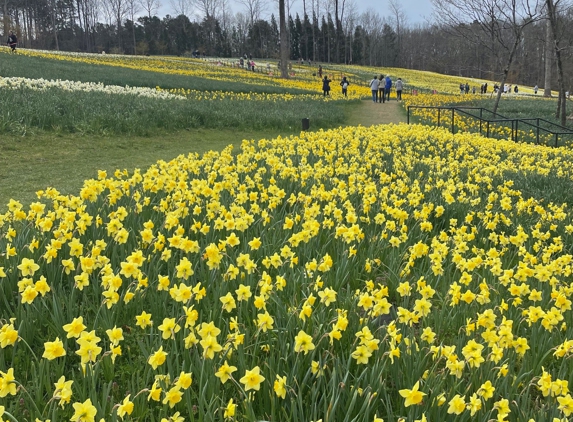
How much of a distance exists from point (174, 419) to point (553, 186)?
6.16m

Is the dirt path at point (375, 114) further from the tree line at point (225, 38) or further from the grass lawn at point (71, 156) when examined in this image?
the tree line at point (225, 38)

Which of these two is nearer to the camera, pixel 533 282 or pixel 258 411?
pixel 258 411

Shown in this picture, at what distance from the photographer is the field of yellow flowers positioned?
75.9 inches

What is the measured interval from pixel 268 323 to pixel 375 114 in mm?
19972

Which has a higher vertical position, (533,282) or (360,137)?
(360,137)

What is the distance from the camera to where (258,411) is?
202 centimetres

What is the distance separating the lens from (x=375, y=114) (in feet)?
69.4

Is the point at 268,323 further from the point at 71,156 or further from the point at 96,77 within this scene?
the point at 96,77

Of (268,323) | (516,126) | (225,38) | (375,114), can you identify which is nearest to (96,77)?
(375,114)

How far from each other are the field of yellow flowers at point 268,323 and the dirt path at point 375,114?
1389 cm

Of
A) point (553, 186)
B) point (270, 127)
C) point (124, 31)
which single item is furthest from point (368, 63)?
point (553, 186)

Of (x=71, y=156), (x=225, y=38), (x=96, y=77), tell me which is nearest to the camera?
(x=71, y=156)

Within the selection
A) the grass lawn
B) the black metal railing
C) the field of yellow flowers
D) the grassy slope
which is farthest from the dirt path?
the field of yellow flowers

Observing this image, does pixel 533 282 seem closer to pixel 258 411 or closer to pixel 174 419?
pixel 258 411
